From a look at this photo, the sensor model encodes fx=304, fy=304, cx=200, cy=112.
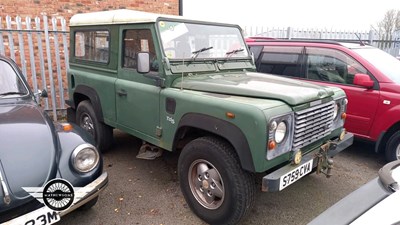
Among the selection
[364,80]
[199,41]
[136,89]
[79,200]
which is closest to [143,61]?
[136,89]

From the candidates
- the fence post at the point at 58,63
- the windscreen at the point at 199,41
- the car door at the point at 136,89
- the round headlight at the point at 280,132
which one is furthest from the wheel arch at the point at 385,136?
the fence post at the point at 58,63

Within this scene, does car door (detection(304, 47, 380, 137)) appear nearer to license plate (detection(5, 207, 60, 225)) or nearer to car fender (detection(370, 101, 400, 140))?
car fender (detection(370, 101, 400, 140))

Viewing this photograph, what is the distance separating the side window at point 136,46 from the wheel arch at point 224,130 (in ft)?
2.66

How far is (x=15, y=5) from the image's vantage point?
6668 mm

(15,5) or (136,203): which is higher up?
(15,5)

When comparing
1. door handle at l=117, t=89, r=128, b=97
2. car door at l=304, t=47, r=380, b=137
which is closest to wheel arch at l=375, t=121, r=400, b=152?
car door at l=304, t=47, r=380, b=137

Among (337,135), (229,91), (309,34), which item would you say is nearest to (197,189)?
(229,91)

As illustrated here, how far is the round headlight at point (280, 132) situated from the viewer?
2.59 metres

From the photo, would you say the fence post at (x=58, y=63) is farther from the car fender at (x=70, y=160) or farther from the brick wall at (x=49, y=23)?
the car fender at (x=70, y=160)

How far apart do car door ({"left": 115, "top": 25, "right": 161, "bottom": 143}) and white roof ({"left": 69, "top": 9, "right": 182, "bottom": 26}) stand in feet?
0.30

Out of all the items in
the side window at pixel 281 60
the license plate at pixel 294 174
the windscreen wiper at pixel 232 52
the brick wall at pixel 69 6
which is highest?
the brick wall at pixel 69 6

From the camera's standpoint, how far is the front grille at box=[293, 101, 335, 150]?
2768 millimetres

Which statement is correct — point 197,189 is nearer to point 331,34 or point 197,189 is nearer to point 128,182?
point 128,182

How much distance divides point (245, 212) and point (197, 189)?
2.06 ft
